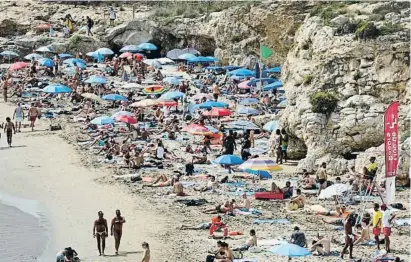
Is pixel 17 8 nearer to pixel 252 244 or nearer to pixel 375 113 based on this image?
pixel 375 113

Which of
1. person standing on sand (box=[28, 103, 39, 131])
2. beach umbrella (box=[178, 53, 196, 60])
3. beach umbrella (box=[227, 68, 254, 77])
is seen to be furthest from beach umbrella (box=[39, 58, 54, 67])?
beach umbrella (box=[227, 68, 254, 77])

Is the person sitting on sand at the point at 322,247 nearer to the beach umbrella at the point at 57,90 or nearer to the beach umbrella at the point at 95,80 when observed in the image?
the beach umbrella at the point at 57,90

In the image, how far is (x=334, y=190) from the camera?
25078 millimetres

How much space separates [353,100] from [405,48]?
2.33 meters

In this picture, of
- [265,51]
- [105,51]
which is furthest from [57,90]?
[105,51]

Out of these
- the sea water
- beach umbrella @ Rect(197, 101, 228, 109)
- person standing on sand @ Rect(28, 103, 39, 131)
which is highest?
beach umbrella @ Rect(197, 101, 228, 109)

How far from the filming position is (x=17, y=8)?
5769cm

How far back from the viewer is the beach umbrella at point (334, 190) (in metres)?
25.0

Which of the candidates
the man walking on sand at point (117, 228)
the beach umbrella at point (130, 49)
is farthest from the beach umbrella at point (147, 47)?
Result: the man walking on sand at point (117, 228)

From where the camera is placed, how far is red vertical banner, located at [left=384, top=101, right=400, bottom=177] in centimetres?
2142

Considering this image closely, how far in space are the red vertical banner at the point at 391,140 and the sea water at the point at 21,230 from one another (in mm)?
8757

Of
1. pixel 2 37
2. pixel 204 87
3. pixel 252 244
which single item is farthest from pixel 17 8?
pixel 252 244

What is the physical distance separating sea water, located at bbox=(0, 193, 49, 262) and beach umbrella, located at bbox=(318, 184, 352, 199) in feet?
25.3

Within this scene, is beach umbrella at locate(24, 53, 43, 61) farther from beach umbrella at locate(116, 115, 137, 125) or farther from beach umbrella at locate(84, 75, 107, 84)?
beach umbrella at locate(116, 115, 137, 125)
